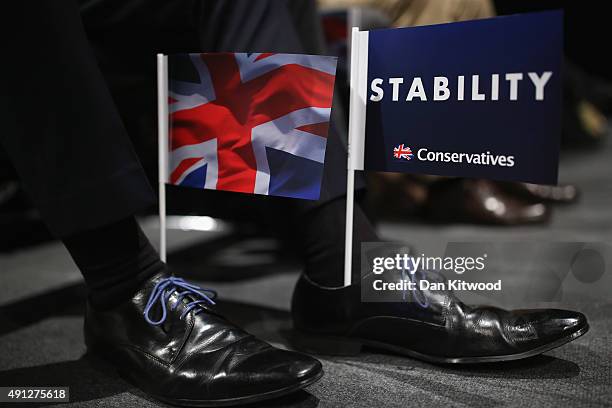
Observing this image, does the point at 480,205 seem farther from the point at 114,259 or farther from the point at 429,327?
the point at 114,259

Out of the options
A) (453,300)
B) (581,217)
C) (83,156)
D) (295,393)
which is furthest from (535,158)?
(581,217)

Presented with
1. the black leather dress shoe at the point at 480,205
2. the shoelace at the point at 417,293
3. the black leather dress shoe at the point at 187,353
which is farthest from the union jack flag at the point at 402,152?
the black leather dress shoe at the point at 480,205

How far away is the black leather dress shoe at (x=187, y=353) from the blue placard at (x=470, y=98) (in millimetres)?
242

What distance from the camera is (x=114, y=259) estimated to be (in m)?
0.58

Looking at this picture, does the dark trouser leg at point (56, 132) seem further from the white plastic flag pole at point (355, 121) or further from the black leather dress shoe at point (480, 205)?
the black leather dress shoe at point (480, 205)

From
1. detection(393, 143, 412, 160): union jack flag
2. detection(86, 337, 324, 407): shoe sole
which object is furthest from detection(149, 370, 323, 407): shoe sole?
detection(393, 143, 412, 160): union jack flag

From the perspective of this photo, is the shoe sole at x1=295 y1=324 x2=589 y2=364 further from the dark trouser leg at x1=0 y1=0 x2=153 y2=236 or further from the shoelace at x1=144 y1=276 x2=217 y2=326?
the dark trouser leg at x1=0 y1=0 x2=153 y2=236

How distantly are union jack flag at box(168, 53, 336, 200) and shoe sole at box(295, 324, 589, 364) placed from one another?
195 millimetres

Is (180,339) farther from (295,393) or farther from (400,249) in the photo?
(400,249)

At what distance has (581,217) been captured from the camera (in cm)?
150

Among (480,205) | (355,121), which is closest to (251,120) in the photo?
(355,121)

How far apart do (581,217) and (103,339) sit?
135 cm

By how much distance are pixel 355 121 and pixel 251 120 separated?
12 cm

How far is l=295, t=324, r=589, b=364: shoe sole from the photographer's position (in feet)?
1.84
